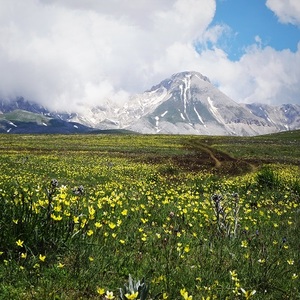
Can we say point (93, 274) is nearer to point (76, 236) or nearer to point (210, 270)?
point (76, 236)

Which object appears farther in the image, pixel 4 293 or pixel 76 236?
pixel 76 236

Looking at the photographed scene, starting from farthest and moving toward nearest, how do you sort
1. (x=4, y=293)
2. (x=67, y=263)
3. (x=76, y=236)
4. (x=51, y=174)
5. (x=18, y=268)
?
1. (x=51, y=174)
2. (x=76, y=236)
3. (x=67, y=263)
4. (x=18, y=268)
5. (x=4, y=293)

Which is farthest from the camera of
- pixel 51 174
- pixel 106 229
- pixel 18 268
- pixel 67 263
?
pixel 51 174

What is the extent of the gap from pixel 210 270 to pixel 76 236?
272cm

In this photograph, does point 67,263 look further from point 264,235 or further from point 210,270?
point 264,235

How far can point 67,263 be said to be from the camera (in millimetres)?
6156

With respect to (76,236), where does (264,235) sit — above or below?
below

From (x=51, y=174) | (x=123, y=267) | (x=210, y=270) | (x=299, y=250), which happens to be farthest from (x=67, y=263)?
(x=51, y=174)

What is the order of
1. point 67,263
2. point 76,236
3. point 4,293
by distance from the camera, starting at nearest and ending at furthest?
point 4,293, point 67,263, point 76,236

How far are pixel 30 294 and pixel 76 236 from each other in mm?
1722

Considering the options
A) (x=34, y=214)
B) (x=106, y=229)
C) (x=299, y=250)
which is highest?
(x=34, y=214)

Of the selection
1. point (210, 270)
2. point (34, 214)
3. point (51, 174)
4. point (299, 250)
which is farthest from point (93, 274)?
point (51, 174)

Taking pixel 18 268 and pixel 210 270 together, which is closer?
pixel 18 268

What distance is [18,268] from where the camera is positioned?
545 centimetres
